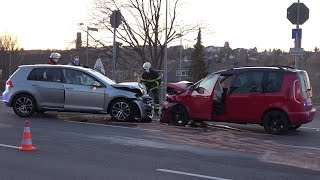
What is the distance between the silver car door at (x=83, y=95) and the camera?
13.8 meters

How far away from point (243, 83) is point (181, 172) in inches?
227

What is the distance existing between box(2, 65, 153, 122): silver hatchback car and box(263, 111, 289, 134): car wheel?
3.48 m

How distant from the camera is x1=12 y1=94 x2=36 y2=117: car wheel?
14.0 m

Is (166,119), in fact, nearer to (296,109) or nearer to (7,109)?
(296,109)

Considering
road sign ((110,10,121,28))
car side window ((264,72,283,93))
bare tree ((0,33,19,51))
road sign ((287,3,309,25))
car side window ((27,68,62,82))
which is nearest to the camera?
car side window ((264,72,283,93))

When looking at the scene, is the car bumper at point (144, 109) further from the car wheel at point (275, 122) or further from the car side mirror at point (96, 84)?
the car wheel at point (275, 122)

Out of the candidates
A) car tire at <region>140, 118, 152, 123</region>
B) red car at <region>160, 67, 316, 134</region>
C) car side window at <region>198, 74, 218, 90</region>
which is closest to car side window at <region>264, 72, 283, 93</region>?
red car at <region>160, 67, 316, 134</region>

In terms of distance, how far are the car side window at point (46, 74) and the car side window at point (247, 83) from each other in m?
4.99

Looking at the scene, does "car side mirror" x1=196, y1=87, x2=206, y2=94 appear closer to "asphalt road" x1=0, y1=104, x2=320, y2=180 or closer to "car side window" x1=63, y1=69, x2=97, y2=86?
"asphalt road" x1=0, y1=104, x2=320, y2=180

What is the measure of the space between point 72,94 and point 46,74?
104 cm

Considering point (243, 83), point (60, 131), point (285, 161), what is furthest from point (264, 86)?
point (60, 131)

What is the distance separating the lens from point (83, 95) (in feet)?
45.4

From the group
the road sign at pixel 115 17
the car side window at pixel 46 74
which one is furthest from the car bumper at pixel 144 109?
the road sign at pixel 115 17

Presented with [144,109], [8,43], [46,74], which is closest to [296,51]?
[144,109]
